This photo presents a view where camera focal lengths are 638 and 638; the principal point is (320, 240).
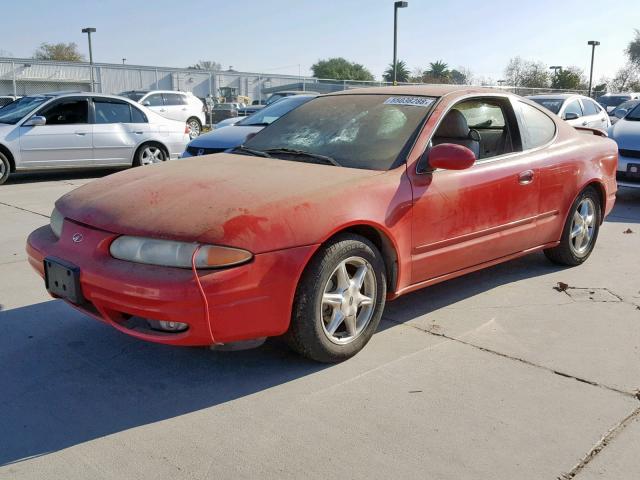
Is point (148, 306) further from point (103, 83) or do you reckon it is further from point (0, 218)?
point (103, 83)

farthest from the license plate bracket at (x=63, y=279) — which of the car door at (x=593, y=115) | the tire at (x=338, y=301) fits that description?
the car door at (x=593, y=115)

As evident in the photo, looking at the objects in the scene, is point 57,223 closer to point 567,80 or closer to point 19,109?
point 19,109

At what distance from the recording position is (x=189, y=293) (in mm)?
2887

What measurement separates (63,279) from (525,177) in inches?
125

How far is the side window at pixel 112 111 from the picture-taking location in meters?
11.0

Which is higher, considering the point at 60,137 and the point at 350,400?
the point at 60,137

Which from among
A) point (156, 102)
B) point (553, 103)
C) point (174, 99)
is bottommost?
point (553, 103)

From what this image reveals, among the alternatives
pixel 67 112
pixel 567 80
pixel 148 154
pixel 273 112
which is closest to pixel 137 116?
pixel 148 154

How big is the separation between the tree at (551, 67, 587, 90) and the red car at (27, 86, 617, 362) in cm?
4287

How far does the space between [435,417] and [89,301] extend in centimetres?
179

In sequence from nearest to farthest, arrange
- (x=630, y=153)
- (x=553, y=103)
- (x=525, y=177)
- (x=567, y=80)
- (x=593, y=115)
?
(x=525, y=177) → (x=630, y=153) → (x=553, y=103) → (x=593, y=115) → (x=567, y=80)

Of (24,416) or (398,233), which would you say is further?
(398,233)

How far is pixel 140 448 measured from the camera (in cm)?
270

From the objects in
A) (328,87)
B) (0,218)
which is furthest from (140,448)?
(328,87)
